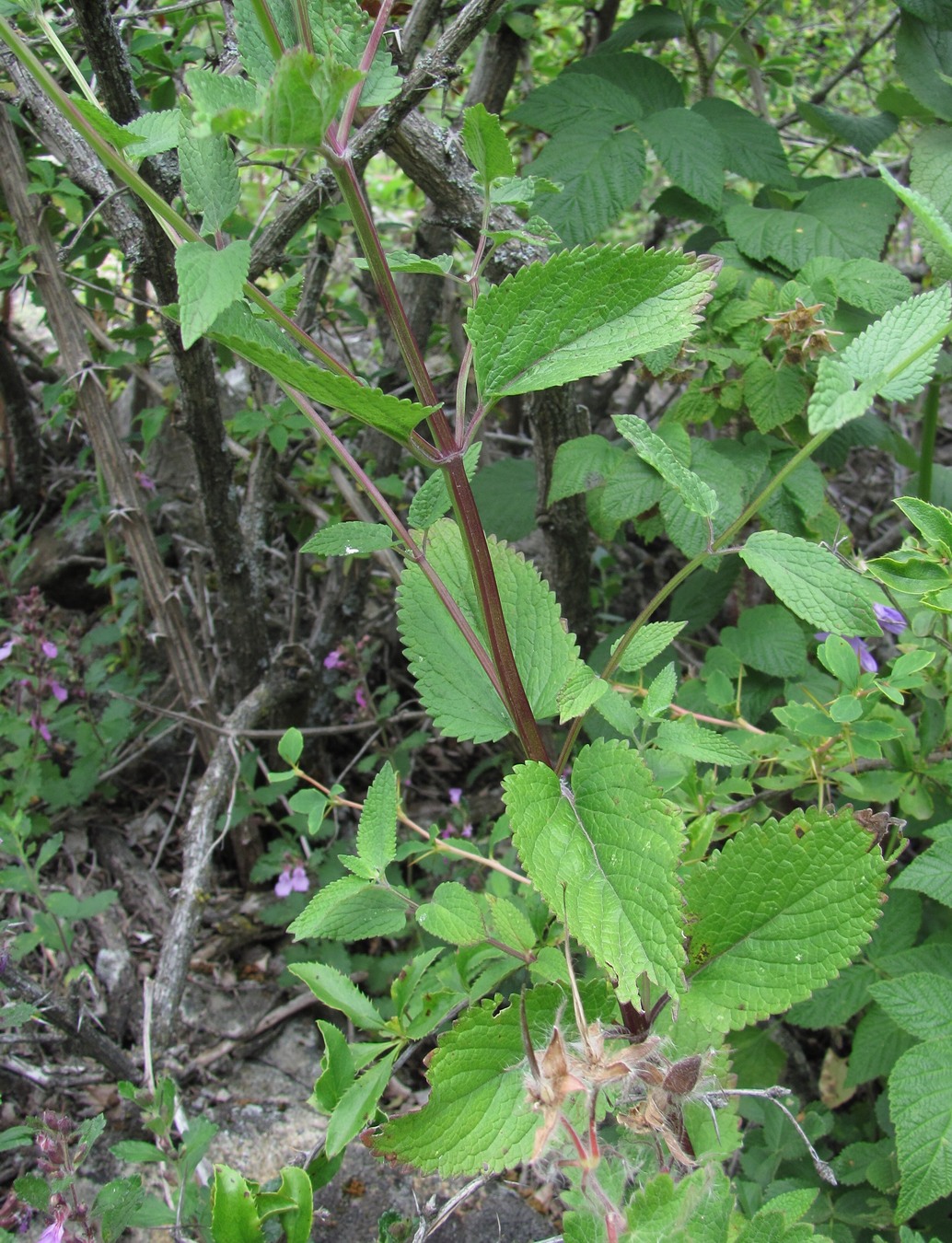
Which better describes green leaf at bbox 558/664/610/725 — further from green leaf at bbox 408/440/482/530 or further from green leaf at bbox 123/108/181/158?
green leaf at bbox 123/108/181/158

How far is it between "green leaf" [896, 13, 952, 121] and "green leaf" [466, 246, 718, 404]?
62.3 inches

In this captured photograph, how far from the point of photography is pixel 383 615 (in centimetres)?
238

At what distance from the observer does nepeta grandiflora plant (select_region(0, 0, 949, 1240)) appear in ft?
2.41

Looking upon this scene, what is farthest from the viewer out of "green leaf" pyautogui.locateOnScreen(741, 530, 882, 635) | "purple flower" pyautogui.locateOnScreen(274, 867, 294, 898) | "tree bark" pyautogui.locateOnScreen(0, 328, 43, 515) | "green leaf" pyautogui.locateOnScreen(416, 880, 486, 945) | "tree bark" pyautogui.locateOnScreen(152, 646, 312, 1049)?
"tree bark" pyautogui.locateOnScreen(0, 328, 43, 515)

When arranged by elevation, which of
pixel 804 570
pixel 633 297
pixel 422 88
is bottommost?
pixel 804 570

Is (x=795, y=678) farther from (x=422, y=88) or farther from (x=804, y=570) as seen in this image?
(x=422, y=88)

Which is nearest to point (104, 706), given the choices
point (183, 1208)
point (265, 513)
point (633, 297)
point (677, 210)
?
point (265, 513)

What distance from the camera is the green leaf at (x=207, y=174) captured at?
82 cm

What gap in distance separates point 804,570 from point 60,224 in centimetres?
201

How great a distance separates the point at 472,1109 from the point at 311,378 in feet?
2.32

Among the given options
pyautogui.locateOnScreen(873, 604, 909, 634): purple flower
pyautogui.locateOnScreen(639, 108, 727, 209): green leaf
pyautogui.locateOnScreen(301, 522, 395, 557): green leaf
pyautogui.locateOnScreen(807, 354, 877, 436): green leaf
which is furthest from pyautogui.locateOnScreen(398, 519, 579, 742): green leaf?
pyautogui.locateOnScreen(639, 108, 727, 209): green leaf

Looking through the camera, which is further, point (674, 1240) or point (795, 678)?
point (795, 678)

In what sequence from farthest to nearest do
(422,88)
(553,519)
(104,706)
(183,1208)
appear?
(104,706), (553,519), (422,88), (183,1208)

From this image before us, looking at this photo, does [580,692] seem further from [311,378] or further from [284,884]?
[284,884]
